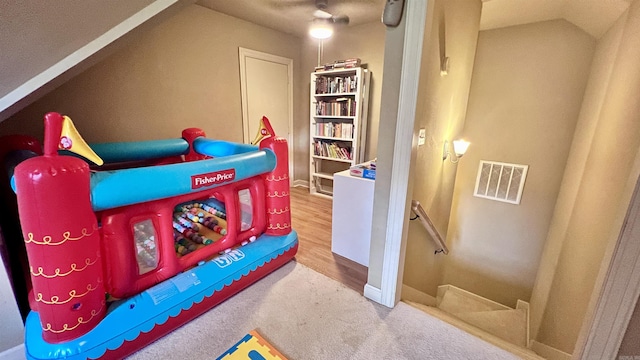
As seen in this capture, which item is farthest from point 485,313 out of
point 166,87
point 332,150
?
point 166,87

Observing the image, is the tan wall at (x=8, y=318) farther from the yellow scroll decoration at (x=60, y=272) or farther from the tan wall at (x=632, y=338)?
the tan wall at (x=632, y=338)

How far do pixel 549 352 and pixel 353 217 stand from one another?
2065mm

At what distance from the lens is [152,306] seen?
1.29 metres

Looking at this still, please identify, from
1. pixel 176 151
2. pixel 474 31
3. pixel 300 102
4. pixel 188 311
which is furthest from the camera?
pixel 300 102

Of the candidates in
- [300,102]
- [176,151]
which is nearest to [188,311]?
[176,151]

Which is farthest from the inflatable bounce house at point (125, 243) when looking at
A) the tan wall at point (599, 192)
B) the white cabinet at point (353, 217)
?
the tan wall at point (599, 192)

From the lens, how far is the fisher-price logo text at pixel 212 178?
145cm

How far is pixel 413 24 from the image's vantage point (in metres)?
1.23

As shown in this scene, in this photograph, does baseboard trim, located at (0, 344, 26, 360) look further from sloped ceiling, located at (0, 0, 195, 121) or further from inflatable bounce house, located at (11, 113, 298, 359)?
sloped ceiling, located at (0, 0, 195, 121)

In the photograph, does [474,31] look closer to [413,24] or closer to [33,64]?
[413,24]

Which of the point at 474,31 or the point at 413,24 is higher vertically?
the point at 474,31

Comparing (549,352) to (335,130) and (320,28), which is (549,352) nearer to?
(335,130)

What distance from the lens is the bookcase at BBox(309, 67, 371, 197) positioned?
335 centimetres

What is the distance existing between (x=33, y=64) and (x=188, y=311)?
1.38 m
